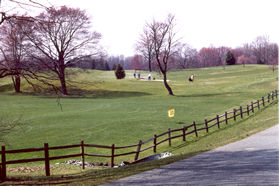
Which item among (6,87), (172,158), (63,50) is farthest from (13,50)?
(6,87)

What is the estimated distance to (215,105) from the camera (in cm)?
3684

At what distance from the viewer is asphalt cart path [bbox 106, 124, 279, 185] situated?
9156 millimetres

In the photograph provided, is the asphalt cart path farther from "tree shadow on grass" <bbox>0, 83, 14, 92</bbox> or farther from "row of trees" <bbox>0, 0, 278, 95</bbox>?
"tree shadow on grass" <bbox>0, 83, 14, 92</bbox>

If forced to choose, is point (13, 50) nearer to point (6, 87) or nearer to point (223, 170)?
point (223, 170)

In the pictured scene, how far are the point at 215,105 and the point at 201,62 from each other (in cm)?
8874

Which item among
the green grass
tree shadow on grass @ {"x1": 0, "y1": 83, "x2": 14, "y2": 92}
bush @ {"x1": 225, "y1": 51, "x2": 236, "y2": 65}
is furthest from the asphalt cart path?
bush @ {"x1": 225, "y1": 51, "x2": 236, "y2": 65}

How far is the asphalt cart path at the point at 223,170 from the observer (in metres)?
9.16

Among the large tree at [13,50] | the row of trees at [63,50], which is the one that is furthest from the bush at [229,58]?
the large tree at [13,50]

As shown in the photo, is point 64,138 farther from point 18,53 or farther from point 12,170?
point 18,53

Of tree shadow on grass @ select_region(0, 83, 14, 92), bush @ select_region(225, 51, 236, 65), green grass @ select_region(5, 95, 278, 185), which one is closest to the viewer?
green grass @ select_region(5, 95, 278, 185)

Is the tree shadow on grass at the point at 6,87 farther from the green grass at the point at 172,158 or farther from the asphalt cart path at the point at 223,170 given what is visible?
the asphalt cart path at the point at 223,170

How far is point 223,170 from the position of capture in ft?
34.0

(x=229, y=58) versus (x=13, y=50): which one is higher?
(x=229, y=58)

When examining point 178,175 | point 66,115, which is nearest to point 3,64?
point 178,175
